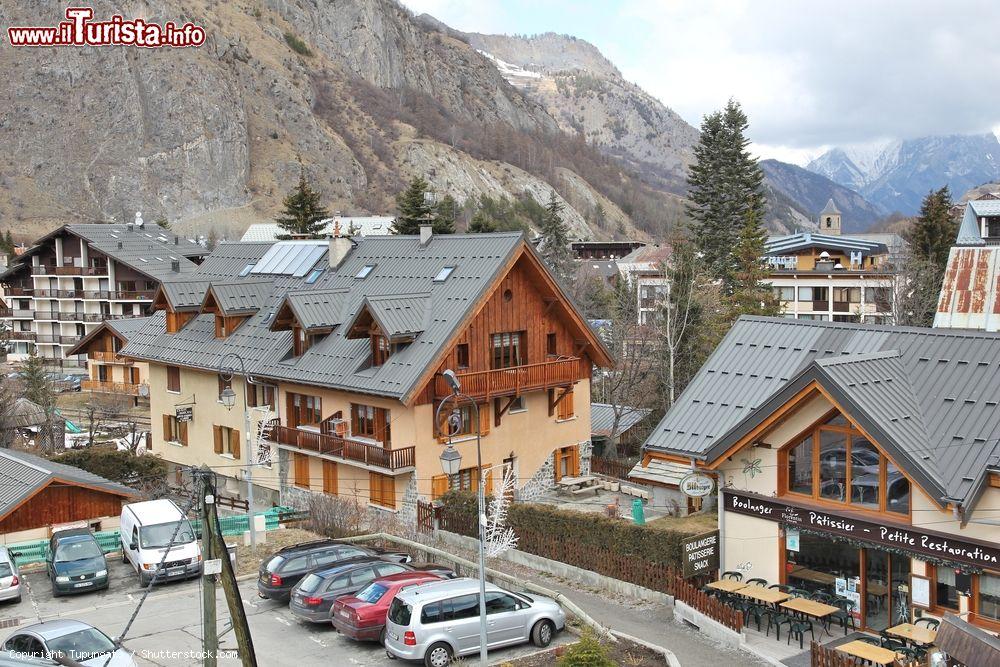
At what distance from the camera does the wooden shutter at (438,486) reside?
33928 millimetres

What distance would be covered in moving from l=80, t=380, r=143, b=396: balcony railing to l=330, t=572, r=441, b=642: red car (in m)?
50.5

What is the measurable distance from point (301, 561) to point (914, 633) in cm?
1485

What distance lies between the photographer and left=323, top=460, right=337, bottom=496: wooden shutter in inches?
1442

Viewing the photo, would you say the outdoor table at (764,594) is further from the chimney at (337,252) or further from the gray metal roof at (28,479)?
the chimney at (337,252)

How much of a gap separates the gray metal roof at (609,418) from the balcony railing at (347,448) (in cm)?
1661

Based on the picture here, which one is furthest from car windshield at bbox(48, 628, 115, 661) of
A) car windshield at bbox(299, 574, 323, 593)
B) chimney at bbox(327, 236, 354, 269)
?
chimney at bbox(327, 236, 354, 269)

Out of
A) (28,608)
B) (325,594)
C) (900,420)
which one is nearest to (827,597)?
(900,420)

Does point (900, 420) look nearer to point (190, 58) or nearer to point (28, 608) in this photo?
point (28, 608)

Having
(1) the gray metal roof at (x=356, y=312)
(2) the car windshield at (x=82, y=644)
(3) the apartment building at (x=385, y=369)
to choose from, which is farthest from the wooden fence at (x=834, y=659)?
(1) the gray metal roof at (x=356, y=312)

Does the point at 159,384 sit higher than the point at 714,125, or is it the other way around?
the point at 714,125

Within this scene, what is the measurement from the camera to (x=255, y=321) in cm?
4234

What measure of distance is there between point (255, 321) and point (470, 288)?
12016 mm

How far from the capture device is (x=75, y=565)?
87.4ft

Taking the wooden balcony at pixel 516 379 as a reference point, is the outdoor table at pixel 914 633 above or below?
below
